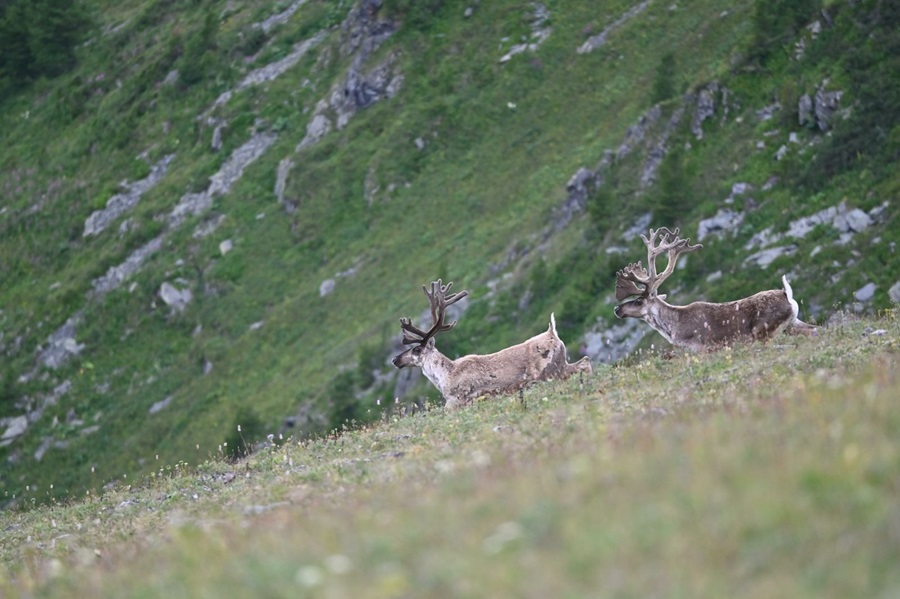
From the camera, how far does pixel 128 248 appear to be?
52.0 m

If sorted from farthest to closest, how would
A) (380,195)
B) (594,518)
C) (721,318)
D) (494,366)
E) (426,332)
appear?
(380,195) → (426,332) → (494,366) → (721,318) → (594,518)

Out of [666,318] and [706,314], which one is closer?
[706,314]

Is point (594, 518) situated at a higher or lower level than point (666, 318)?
higher

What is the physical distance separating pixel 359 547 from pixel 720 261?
85.8 ft

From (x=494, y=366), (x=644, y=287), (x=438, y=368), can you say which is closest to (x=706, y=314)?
(x=644, y=287)

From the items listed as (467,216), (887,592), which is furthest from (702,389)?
(467,216)

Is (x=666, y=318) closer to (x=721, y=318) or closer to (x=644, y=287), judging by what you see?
(x=644, y=287)

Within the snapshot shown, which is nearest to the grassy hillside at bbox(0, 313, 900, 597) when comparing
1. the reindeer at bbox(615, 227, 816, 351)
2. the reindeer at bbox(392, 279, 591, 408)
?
the reindeer at bbox(615, 227, 816, 351)

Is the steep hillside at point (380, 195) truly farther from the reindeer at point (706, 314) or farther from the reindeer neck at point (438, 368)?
the reindeer neck at point (438, 368)

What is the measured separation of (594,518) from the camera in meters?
5.87

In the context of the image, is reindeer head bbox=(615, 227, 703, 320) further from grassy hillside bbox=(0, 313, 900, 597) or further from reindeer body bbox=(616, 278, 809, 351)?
grassy hillside bbox=(0, 313, 900, 597)

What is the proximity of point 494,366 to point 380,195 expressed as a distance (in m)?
30.5

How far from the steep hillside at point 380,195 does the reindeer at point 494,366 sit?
33.5ft

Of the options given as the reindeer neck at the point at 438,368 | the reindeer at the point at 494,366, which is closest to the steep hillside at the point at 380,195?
the reindeer at the point at 494,366
